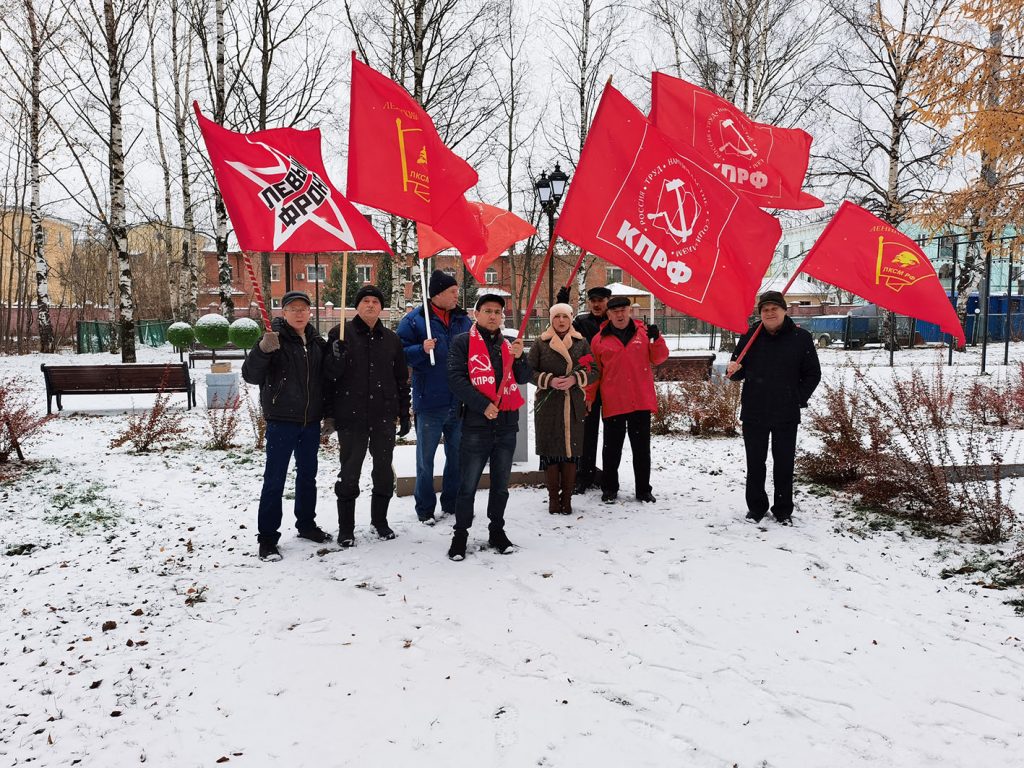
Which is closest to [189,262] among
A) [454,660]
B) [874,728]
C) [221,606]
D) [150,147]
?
[150,147]

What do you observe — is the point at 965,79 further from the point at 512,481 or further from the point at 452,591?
the point at 452,591

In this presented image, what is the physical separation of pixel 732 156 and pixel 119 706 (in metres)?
6.48

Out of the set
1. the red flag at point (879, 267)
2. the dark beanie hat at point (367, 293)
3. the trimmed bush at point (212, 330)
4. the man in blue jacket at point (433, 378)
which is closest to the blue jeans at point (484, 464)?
the man in blue jacket at point (433, 378)

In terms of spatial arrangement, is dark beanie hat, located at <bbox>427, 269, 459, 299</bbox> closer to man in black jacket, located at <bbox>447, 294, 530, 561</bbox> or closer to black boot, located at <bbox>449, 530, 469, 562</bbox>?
man in black jacket, located at <bbox>447, 294, 530, 561</bbox>

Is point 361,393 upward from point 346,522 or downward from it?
upward

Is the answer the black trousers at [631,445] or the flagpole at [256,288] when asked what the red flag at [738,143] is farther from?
the flagpole at [256,288]

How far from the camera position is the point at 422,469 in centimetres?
552

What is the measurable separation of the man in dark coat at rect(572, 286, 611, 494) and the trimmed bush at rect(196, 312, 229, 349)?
11.2 meters

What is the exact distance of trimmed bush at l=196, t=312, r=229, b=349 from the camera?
1440 centimetres

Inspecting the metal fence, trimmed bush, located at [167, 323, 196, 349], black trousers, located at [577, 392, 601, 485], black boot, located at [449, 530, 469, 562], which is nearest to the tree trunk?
the metal fence

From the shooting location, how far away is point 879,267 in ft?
16.1

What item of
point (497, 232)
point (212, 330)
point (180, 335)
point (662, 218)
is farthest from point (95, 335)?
point (662, 218)

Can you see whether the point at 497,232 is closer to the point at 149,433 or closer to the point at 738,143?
the point at 738,143

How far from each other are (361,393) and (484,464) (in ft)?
3.60
